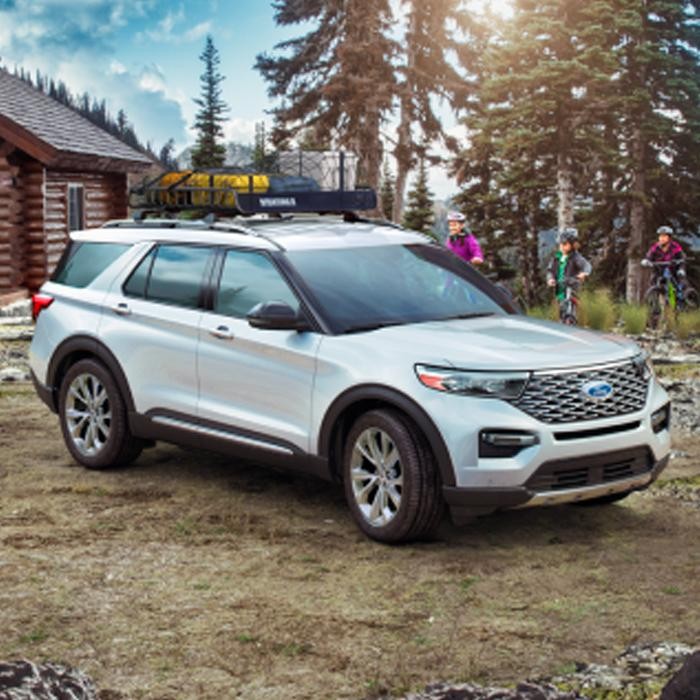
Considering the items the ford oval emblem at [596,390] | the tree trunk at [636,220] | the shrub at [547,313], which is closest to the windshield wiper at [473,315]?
the ford oval emblem at [596,390]

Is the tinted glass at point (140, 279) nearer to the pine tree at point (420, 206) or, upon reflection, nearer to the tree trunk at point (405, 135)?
the tree trunk at point (405, 135)

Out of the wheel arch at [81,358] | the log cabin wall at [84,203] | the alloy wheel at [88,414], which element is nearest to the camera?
the wheel arch at [81,358]

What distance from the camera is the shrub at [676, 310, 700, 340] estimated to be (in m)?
17.8

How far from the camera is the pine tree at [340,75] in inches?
1540

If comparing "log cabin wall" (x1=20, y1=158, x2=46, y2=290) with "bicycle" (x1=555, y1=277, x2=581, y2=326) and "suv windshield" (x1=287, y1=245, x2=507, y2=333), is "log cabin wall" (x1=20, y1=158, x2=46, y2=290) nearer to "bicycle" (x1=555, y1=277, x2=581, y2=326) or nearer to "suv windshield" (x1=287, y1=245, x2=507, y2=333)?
"bicycle" (x1=555, y1=277, x2=581, y2=326)

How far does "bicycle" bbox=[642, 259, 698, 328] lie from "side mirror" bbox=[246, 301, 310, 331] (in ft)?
42.0

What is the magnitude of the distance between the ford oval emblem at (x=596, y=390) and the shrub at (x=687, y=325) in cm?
1178

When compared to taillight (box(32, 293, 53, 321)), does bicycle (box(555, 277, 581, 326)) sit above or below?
below

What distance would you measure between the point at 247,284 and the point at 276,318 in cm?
74

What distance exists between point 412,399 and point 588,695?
2.20 metres

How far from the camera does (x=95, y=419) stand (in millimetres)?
8586

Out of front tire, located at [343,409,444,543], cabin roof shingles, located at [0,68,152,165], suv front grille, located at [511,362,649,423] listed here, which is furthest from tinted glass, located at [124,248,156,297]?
cabin roof shingles, located at [0,68,152,165]

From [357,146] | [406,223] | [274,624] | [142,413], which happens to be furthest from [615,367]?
[406,223]

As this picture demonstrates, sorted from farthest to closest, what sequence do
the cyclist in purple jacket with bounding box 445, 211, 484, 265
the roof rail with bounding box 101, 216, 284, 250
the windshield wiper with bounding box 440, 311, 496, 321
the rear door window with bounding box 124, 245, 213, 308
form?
1. the cyclist in purple jacket with bounding box 445, 211, 484, 265
2. the rear door window with bounding box 124, 245, 213, 308
3. the roof rail with bounding box 101, 216, 284, 250
4. the windshield wiper with bounding box 440, 311, 496, 321
